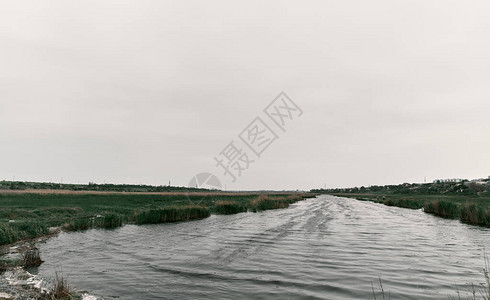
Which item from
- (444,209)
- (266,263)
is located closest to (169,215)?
(266,263)

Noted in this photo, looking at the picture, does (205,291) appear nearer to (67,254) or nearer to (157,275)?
(157,275)

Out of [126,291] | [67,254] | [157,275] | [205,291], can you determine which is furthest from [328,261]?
[67,254]

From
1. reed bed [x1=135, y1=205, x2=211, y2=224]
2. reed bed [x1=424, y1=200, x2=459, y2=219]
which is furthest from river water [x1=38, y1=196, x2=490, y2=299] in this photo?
reed bed [x1=424, y1=200, x2=459, y2=219]

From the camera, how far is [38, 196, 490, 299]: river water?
966cm

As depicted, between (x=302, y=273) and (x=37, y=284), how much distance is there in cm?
1001

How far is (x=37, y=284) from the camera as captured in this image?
9.91 meters

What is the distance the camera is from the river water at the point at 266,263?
966 centimetres

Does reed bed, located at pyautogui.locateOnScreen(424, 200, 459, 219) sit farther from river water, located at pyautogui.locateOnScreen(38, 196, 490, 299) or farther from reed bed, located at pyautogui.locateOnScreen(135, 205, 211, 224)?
reed bed, located at pyautogui.locateOnScreen(135, 205, 211, 224)

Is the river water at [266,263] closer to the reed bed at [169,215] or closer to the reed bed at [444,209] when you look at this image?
the reed bed at [169,215]

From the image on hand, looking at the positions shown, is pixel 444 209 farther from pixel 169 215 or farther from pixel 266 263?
pixel 169 215

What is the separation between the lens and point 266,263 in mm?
13336

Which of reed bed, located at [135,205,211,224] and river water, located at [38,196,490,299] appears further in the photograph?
reed bed, located at [135,205,211,224]

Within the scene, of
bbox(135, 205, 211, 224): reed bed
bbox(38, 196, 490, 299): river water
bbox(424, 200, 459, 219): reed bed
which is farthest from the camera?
bbox(424, 200, 459, 219): reed bed

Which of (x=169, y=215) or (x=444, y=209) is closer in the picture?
(x=169, y=215)
